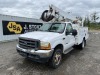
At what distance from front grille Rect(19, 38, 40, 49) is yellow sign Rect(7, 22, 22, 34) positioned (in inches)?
289

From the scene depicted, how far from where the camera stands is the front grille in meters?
3.93

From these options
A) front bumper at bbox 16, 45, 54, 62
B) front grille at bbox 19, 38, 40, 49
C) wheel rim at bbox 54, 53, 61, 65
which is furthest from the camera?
wheel rim at bbox 54, 53, 61, 65

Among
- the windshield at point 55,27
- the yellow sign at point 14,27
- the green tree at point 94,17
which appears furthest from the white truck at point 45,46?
the green tree at point 94,17

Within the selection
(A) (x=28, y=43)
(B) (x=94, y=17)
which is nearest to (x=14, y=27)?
(A) (x=28, y=43)

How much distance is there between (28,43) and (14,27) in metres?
8.13

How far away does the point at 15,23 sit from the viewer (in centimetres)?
1172

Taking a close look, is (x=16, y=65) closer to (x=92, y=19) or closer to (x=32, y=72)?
(x=32, y=72)

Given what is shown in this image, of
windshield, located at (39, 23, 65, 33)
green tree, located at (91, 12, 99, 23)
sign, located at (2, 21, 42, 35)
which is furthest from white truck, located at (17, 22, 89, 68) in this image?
green tree, located at (91, 12, 99, 23)

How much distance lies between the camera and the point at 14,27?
11648 mm

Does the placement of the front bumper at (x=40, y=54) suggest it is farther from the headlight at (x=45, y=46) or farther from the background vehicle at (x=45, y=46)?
the headlight at (x=45, y=46)

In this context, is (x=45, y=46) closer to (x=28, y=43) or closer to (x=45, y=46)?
(x=45, y=46)

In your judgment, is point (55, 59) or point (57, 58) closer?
point (55, 59)

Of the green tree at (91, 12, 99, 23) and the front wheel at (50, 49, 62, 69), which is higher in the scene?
the green tree at (91, 12, 99, 23)

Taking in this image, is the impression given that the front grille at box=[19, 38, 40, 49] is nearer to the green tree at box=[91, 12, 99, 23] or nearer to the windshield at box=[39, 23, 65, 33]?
the windshield at box=[39, 23, 65, 33]
